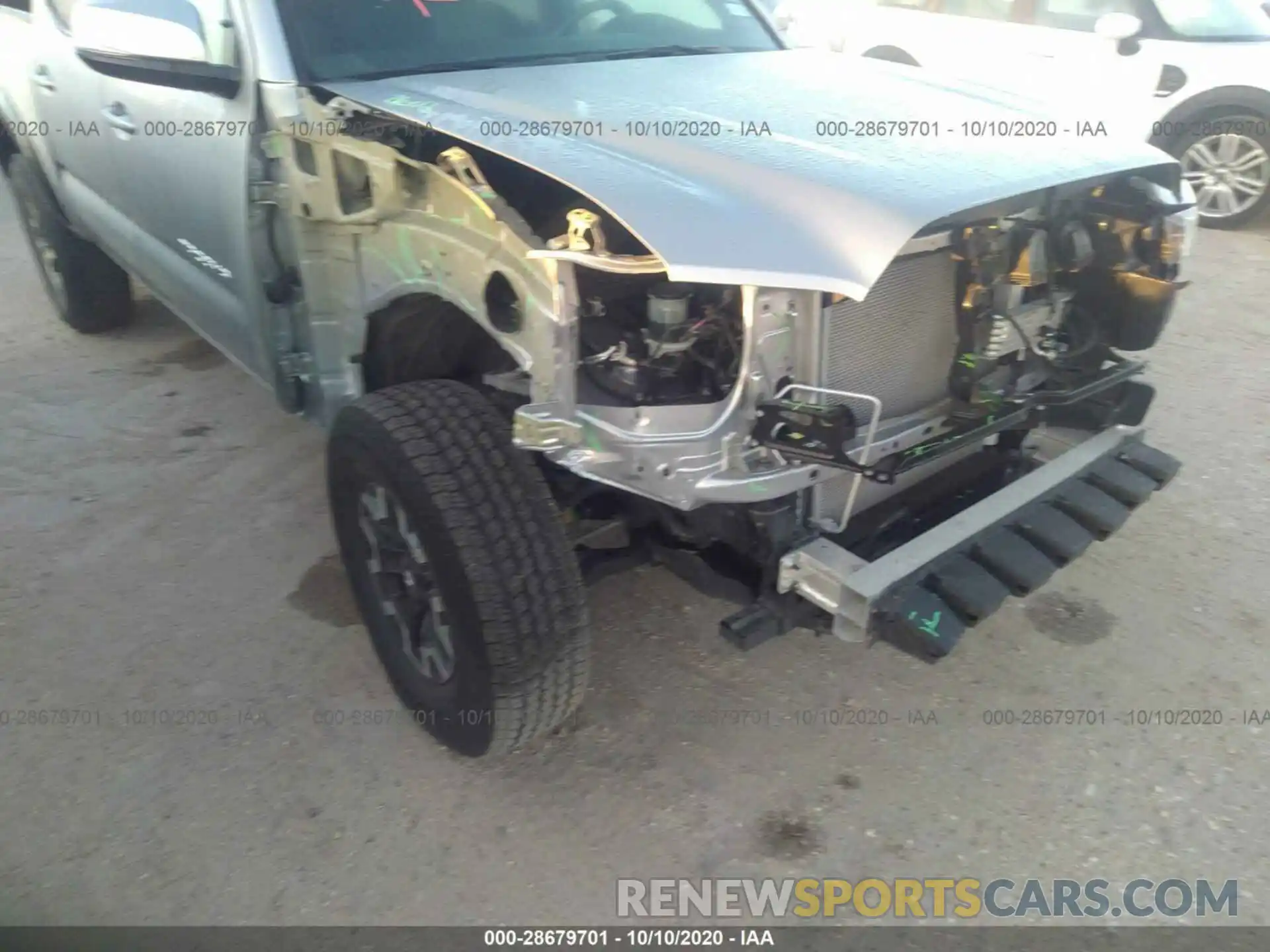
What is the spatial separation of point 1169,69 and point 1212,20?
18.3 inches

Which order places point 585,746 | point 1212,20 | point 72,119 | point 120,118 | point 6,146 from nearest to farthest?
point 585,746 → point 120,118 → point 72,119 → point 6,146 → point 1212,20

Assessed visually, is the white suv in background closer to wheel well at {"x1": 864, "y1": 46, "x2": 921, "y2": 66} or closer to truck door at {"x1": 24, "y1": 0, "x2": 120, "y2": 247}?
wheel well at {"x1": 864, "y1": 46, "x2": 921, "y2": 66}

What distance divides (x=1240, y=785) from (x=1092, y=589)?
0.77m

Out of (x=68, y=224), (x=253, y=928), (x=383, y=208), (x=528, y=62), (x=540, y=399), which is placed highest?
(x=528, y=62)

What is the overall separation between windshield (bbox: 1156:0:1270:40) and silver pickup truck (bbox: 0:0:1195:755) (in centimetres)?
482

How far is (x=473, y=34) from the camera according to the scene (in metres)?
2.77

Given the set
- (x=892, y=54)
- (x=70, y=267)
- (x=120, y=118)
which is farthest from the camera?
(x=892, y=54)

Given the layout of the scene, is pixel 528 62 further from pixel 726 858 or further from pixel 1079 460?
pixel 726 858

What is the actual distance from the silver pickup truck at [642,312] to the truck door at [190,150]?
0.02 meters

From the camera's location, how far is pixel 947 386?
2340mm

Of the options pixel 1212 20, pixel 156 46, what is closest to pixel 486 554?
pixel 156 46

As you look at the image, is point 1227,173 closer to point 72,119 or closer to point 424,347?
point 424,347

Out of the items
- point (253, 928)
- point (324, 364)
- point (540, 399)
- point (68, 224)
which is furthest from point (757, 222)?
point (68, 224)

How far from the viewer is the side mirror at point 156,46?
2643 millimetres
